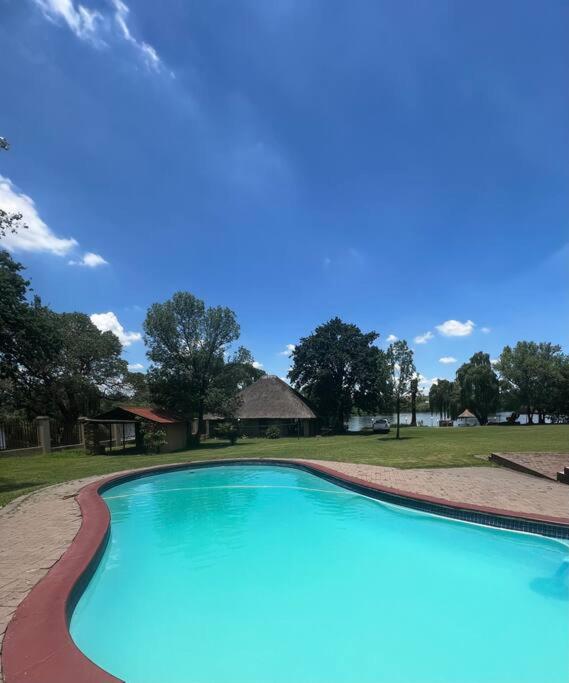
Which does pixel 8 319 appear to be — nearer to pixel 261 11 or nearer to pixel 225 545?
pixel 225 545

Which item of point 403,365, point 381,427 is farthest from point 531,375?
point 403,365

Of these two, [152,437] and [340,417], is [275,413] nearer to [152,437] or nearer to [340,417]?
[340,417]

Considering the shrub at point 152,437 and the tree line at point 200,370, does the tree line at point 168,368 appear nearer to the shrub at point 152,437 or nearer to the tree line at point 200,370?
the tree line at point 200,370

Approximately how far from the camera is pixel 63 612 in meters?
3.82

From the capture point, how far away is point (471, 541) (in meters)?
7.28

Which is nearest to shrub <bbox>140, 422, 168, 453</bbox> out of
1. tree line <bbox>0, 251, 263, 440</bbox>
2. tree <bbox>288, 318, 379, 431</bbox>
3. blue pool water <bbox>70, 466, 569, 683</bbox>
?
tree line <bbox>0, 251, 263, 440</bbox>

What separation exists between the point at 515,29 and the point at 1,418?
98.7 ft

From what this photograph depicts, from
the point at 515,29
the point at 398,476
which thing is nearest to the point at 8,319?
the point at 398,476

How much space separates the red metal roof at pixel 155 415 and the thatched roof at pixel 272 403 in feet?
28.9

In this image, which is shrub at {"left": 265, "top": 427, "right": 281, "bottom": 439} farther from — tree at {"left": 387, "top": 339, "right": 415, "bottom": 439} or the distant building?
tree at {"left": 387, "top": 339, "right": 415, "bottom": 439}

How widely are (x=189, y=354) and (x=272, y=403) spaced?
458 inches

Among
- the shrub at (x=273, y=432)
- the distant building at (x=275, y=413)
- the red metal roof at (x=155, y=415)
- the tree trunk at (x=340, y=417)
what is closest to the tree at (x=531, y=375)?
the tree trunk at (x=340, y=417)

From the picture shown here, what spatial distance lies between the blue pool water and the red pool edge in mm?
343

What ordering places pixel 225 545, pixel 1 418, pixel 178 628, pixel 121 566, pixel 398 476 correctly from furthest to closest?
pixel 1 418
pixel 398 476
pixel 225 545
pixel 121 566
pixel 178 628
